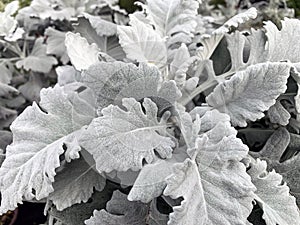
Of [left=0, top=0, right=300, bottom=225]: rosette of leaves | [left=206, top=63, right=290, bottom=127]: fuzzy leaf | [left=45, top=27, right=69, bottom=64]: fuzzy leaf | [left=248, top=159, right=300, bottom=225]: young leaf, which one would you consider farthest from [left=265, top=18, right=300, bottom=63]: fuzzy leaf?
[left=45, top=27, right=69, bottom=64]: fuzzy leaf

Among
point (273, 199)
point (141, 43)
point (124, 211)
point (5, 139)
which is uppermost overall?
point (141, 43)

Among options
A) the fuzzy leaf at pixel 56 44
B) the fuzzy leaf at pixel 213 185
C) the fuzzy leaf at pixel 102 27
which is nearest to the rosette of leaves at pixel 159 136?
the fuzzy leaf at pixel 213 185

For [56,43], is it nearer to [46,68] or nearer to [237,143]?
[46,68]

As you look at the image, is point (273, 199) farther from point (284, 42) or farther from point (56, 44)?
point (56, 44)

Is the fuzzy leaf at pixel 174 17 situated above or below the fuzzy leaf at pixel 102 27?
above

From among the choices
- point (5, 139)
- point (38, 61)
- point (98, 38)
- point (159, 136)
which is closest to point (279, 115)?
point (159, 136)

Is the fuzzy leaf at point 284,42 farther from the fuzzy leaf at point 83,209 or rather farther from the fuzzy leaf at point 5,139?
the fuzzy leaf at point 5,139

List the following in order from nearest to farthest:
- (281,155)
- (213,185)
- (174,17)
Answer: (213,185) → (281,155) → (174,17)
